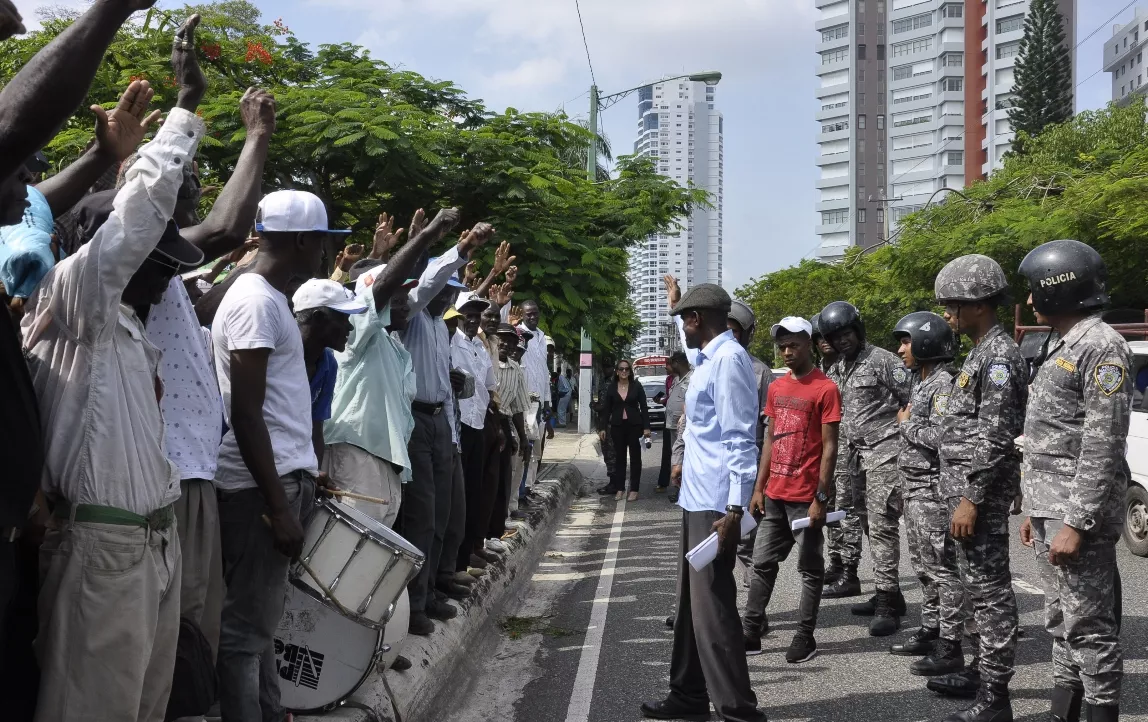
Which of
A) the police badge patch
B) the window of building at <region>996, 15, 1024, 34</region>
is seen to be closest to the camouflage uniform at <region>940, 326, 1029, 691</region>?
the police badge patch

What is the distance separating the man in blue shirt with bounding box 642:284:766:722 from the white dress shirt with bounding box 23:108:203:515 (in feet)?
9.75

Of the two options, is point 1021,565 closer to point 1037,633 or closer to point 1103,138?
point 1037,633

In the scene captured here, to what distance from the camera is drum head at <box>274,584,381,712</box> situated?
4.27 metres

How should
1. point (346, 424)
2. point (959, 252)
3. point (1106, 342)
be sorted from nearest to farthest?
point (1106, 342) → point (346, 424) → point (959, 252)

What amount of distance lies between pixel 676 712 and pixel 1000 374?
2301 millimetres

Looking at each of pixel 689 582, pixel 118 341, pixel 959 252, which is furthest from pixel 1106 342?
pixel 959 252

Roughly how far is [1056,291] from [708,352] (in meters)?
1.63

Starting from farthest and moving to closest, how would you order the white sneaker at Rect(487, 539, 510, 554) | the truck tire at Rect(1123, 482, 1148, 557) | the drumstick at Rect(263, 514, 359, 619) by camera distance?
1. the truck tire at Rect(1123, 482, 1148, 557)
2. the white sneaker at Rect(487, 539, 510, 554)
3. the drumstick at Rect(263, 514, 359, 619)

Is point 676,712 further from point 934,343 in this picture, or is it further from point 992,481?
point 934,343

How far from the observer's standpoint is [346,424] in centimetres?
521

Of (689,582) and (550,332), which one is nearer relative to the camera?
(689,582)

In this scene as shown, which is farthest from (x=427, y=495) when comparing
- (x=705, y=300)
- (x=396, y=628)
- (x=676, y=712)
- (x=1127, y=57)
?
(x=1127, y=57)

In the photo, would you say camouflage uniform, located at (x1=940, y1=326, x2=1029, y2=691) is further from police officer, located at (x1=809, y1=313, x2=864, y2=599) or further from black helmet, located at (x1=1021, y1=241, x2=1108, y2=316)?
police officer, located at (x1=809, y1=313, x2=864, y2=599)

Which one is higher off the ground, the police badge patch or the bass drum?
the police badge patch
